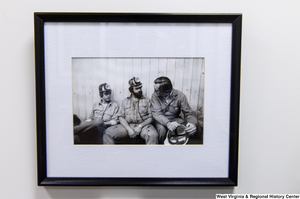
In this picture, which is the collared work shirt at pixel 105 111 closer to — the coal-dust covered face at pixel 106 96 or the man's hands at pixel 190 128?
the coal-dust covered face at pixel 106 96

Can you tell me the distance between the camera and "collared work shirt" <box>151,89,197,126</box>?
0.47m

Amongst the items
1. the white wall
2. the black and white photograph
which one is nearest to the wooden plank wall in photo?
the black and white photograph

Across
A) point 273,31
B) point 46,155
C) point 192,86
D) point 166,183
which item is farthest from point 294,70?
point 46,155

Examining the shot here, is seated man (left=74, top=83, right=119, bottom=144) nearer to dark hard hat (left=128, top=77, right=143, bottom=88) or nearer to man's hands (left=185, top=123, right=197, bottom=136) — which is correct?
dark hard hat (left=128, top=77, right=143, bottom=88)

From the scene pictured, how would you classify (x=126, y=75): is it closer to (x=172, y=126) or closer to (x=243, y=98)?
(x=172, y=126)

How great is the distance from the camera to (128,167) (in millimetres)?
479

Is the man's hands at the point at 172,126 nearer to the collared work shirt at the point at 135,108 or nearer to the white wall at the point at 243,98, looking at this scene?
the collared work shirt at the point at 135,108

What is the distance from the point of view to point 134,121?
470mm

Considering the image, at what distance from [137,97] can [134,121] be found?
6 centimetres

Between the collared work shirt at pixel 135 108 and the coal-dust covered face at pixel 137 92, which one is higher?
the coal-dust covered face at pixel 137 92

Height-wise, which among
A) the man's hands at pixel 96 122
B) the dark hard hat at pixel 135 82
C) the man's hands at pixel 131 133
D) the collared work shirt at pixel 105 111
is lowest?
the man's hands at pixel 131 133

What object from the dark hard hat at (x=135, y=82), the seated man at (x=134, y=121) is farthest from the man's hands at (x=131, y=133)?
the dark hard hat at (x=135, y=82)

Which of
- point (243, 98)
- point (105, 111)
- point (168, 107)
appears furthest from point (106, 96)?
point (243, 98)

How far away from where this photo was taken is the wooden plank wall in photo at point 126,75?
1.52 feet
